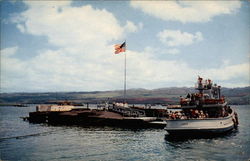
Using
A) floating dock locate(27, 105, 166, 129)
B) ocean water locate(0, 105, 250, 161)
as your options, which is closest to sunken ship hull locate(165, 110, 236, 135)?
ocean water locate(0, 105, 250, 161)

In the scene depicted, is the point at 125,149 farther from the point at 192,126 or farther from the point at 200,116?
the point at 200,116

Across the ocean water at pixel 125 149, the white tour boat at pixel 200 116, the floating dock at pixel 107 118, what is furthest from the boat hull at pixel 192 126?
the floating dock at pixel 107 118

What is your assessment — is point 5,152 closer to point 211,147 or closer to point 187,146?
point 187,146

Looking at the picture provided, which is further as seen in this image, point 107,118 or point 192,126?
point 107,118

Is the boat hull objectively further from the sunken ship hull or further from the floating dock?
the floating dock

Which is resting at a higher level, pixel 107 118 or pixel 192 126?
pixel 192 126

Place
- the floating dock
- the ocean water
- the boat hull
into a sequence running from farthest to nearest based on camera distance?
the floating dock < the boat hull < the ocean water

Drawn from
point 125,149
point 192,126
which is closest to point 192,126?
point 192,126

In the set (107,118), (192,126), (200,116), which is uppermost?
(200,116)

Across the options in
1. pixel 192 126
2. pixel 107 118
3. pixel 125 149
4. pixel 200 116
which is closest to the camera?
pixel 125 149

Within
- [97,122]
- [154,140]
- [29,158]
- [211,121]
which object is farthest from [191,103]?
[29,158]

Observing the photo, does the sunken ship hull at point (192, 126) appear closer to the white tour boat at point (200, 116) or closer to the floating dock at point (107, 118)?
the white tour boat at point (200, 116)

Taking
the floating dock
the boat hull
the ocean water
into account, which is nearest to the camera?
the ocean water

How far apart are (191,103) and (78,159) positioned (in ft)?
72.1
